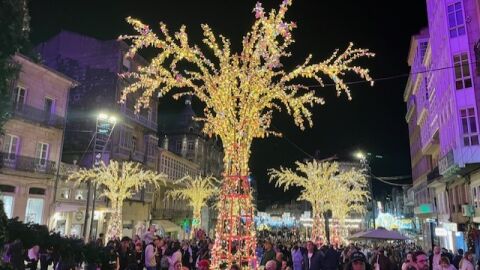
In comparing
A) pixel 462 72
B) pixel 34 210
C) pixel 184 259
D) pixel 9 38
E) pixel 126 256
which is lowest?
pixel 184 259

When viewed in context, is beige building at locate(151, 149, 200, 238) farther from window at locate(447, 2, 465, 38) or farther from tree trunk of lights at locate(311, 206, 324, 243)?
window at locate(447, 2, 465, 38)

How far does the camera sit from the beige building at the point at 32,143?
2495 centimetres

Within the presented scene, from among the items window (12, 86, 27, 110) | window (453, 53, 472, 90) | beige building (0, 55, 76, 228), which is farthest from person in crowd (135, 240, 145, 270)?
window (453, 53, 472, 90)

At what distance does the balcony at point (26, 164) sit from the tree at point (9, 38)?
65.9ft

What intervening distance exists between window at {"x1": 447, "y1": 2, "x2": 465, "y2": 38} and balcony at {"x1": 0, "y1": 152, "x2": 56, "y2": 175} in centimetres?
2724

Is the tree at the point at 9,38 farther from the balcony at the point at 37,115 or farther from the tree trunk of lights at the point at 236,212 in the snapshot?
the balcony at the point at 37,115

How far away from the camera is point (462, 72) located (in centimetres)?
2425

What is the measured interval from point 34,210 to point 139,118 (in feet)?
50.6

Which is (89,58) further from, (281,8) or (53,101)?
(281,8)

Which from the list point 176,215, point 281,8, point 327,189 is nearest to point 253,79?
point 281,8

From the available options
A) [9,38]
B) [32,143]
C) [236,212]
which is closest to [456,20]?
[236,212]

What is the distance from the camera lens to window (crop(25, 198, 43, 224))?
26172 mm

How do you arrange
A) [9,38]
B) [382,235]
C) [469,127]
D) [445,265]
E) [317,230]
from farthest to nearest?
[469,127] < [317,230] < [382,235] < [445,265] < [9,38]

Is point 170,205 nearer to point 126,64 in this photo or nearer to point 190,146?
point 190,146
